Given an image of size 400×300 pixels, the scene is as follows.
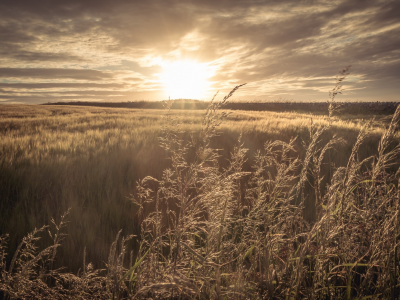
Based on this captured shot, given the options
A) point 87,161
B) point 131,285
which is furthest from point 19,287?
point 87,161

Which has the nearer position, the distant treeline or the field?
the field

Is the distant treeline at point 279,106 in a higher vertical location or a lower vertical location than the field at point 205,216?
higher

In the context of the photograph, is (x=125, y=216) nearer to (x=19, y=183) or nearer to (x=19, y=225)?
(x=19, y=225)

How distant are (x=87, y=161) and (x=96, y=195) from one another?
2.79ft

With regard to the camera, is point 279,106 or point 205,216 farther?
point 279,106

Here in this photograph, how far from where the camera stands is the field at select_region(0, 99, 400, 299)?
131 cm

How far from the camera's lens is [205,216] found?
304 centimetres

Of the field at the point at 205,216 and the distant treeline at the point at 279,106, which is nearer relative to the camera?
the field at the point at 205,216

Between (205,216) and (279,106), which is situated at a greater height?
(279,106)

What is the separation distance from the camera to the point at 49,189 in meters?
3.17

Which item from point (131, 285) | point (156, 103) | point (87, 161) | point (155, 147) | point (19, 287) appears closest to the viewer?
point (19, 287)

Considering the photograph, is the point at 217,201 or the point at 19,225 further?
the point at 19,225

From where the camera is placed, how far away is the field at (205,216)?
1.31m

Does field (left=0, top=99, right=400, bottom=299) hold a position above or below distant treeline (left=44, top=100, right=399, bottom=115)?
below
